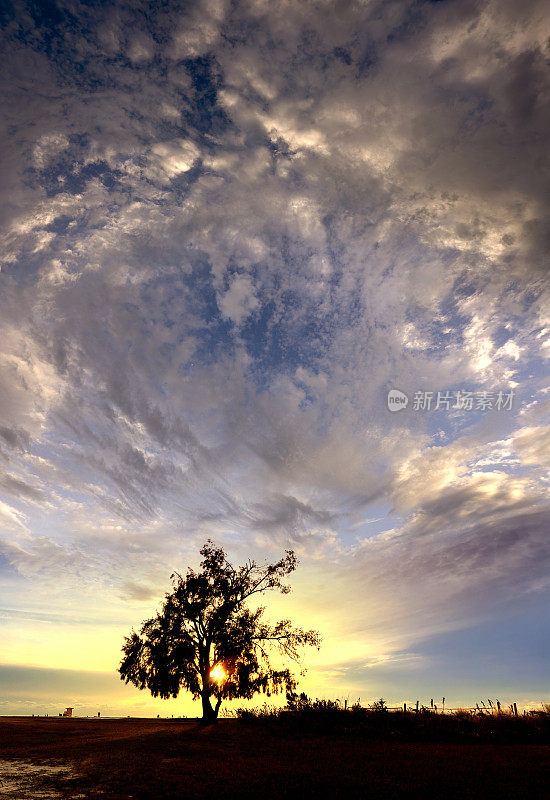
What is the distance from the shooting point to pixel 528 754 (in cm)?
1201

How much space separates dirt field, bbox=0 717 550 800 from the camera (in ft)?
25.4

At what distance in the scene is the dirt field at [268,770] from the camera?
7.75 metres

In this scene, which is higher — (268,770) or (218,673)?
(218,673)

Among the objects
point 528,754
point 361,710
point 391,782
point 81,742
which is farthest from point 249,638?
point 391,782

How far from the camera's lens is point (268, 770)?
990 centimetres

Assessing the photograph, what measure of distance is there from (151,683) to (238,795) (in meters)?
25.0

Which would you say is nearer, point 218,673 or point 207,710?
point 207,710

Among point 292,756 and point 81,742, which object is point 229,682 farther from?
point 292,756

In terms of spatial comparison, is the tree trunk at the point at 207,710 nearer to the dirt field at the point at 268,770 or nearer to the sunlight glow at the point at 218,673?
the sunlight glow at the point at 218,673

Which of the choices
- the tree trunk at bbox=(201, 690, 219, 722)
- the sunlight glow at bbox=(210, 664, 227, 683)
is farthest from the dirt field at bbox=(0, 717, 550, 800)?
the sunlight glow at bbox=(210, 664, 227, 683)

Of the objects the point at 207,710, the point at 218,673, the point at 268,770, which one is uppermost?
the point at 218,673

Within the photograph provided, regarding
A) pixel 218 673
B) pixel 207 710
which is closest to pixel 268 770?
pixel 207 710

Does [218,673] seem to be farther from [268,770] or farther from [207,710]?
[268,770]

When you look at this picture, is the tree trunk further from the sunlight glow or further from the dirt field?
the dirt field
